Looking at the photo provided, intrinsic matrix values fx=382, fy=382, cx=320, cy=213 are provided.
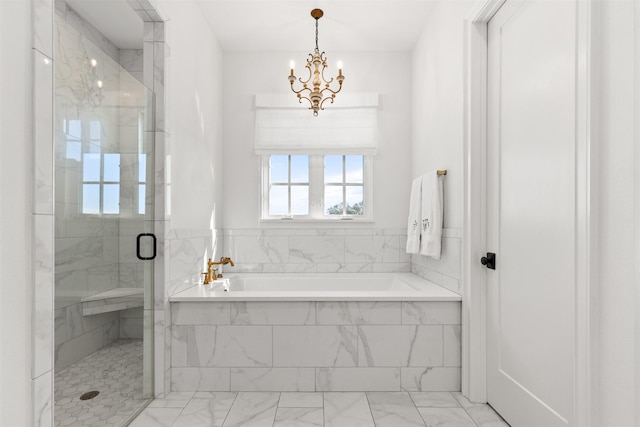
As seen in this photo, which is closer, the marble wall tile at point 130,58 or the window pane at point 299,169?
the marble wall tile at point 130,58

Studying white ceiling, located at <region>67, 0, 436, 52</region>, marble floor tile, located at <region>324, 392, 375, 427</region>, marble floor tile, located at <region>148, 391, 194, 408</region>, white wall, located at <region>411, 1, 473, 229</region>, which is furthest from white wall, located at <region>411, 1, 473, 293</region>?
marble floor tile, located at <region>148, 391, 194, 408</region>

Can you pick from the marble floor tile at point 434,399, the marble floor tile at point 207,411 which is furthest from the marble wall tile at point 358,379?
the marble floor tile at point 207,411

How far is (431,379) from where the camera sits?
224cm

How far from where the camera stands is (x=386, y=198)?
3.49m

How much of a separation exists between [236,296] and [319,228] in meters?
1.36

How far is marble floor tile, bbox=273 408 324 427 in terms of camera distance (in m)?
1.89

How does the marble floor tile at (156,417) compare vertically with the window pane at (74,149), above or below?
below

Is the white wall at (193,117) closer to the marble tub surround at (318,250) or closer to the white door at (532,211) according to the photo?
the marble tub surround at (318,250)

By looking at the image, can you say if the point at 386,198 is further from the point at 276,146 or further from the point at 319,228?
the point at 276,146

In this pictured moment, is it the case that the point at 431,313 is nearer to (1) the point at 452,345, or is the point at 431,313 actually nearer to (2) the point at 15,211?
(1) the point at 452,345

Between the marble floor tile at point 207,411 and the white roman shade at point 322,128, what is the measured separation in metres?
2.06

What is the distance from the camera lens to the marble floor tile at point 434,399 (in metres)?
2.08

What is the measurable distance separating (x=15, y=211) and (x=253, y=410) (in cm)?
150

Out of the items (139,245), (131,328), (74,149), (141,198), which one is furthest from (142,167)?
(131,328)
